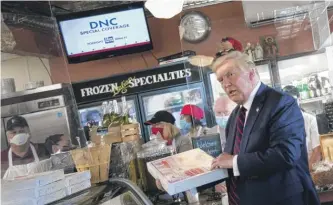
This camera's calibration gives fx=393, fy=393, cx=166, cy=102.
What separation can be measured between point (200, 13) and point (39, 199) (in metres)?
4.62

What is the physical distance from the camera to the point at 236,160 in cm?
184

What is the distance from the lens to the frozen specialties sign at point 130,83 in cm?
561

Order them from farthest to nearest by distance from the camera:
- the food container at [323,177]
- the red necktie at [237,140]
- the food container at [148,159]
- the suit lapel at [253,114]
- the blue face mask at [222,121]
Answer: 1. the blue face mask at [222,121]
2. the food container at [323,177]
3. the food container at [148,159]
4. the red necktie at [237,140]
5. the suit lapel at [253,114]

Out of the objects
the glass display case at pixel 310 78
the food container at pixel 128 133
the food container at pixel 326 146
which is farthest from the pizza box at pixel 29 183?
the glass display case at pixel 310 78

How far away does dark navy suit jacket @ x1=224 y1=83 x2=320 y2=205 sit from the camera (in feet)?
5.82

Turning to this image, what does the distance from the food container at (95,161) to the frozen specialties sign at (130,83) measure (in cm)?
339

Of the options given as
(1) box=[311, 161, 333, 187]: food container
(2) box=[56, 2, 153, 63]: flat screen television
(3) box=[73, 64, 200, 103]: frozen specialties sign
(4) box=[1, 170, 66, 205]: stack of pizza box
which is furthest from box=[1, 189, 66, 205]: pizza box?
(3) box=[73, 64, 200, 103]: frozen specialties sign

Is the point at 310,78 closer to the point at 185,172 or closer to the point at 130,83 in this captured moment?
the point at 130,83

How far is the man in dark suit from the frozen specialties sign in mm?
3501

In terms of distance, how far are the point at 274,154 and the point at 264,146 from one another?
12 cm

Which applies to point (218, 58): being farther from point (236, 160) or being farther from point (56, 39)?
point (56, 39)

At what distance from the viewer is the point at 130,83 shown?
5695mm

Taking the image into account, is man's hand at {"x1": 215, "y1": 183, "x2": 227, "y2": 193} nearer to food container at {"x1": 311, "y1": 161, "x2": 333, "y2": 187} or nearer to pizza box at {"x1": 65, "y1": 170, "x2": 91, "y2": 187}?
food container at {"x1": 311, "y1": 161, "x2": 333, "y2": 187}

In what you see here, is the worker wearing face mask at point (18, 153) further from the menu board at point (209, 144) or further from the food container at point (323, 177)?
the food container at point (323, 177)
